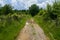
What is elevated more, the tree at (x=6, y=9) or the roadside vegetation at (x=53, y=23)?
the roadside vegetation at (x=53, y=23)

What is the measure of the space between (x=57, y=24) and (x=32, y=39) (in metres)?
7.50

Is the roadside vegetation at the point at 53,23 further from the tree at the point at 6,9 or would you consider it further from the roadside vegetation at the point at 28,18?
the tree at the point at 6,9

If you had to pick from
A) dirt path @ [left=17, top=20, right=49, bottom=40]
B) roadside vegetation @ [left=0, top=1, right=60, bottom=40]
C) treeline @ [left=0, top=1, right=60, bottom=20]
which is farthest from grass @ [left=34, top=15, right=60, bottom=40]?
treeline @ [left=0, top=1, right=60, bottom=20]

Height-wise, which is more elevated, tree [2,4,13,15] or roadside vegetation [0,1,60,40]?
roadside vegetation [0,1,60,40]

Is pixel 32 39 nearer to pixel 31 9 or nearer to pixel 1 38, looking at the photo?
pixel 1 38

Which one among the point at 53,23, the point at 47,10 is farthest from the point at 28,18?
the point at 53,23

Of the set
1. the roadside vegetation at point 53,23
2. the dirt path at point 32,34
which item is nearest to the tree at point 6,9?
the roadside vegetation at point 53,23

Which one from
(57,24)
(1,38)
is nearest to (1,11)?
(57,24)

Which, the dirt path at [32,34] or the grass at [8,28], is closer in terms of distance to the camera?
the dirt path at [32,34]

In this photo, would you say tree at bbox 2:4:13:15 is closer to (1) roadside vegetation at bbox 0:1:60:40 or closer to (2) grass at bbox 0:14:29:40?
(1) roadside vegetation at bbox 0:1:60:40

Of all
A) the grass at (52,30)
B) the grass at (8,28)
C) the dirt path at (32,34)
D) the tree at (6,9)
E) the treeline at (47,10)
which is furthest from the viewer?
the tree at (6,9)

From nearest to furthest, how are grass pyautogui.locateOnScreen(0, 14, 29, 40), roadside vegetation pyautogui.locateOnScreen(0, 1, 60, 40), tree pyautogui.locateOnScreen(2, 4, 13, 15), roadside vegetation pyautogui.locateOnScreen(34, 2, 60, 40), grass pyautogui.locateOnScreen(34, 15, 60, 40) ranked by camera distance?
grass pyautogui.locateOnScreen(34, 15, 60, 40) < grass pyautogui.locateOnScreen(0, 14, 29, 40) < roadside vegetation pyautogui.locateOnScreen(0, 1, 60, 40) < roadside vegetation pyautogui.locateOnScreen(34, 2, 60, 40) < tree pyautogui.locateOnScreen(2, 4, 13, 15)

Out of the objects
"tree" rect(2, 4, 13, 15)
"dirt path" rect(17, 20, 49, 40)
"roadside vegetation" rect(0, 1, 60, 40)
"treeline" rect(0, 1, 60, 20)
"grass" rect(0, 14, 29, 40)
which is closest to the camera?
"dirt path" rect(17, 20, 49, 40)

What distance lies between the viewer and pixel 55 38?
656 inches
